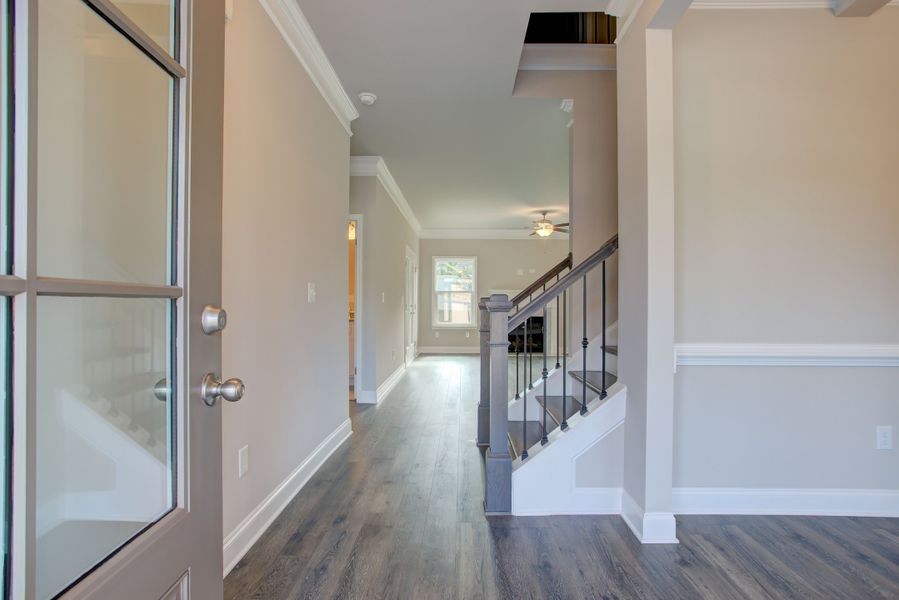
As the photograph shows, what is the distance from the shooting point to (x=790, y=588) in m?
1.66

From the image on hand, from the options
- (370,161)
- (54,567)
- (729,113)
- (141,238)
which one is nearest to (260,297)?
(141,238)

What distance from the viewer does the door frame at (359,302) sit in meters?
4.66

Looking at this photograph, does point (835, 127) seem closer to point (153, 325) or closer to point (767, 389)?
point (767, 389)

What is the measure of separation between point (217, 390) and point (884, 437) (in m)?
2.99

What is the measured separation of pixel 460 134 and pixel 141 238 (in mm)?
3451

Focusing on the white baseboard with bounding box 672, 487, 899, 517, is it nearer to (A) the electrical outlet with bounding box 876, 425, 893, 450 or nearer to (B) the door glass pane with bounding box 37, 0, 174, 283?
(A) the electrical outlet with bounding box 876, 425, 893, 450

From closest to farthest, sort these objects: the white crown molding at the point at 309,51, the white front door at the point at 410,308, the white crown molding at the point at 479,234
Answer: the white crown molding at the point at 309,51 → the white front door at the point at 410,308 → the white crown molding at the point at 479,234

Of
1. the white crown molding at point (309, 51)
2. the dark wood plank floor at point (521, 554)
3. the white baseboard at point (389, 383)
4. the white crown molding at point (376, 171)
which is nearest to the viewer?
the dark wood plank floor at point (521, 554)

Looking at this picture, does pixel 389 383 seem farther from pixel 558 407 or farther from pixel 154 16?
pixel 154 16

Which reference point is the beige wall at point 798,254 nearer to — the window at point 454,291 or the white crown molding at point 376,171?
the white crown molding at point 376,171

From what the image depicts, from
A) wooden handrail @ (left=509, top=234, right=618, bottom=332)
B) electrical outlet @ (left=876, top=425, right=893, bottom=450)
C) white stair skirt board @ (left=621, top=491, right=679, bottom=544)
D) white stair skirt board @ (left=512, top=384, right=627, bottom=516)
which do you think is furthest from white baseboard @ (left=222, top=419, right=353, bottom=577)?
electrical outlet @ (left=876, top=425, right=893, bottom=450)

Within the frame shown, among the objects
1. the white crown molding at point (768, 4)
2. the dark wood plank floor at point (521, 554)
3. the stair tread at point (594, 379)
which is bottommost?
the dark wood plank floor at point (521, 554)

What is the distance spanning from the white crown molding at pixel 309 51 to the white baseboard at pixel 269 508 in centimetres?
228

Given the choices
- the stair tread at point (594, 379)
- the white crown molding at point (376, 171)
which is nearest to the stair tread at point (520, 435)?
the stair tread at point (594, 379)
